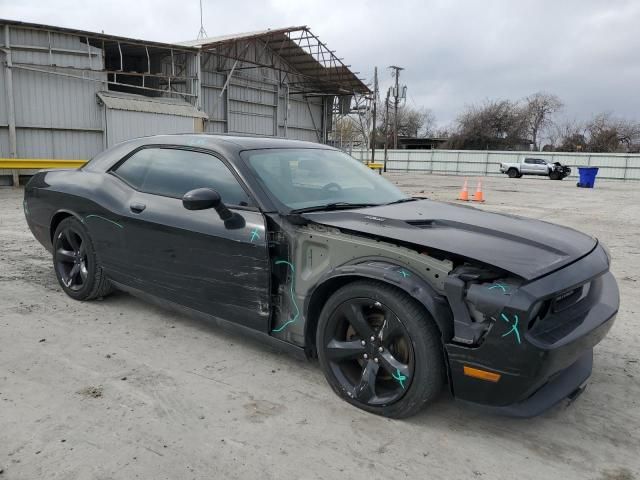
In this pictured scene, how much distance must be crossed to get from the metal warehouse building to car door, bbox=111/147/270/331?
11.9m

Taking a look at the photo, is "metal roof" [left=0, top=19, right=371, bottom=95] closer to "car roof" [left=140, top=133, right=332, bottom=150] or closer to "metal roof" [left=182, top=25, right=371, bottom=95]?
"metal roof" [left=182, top=25, right=371, bottom=95]

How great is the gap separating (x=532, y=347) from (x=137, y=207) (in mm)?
2869

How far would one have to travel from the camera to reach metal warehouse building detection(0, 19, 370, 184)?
52.6 ft

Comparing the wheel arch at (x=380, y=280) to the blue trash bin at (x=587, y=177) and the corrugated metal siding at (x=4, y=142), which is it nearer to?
the corrugated metal siding at (x=4, y=142)

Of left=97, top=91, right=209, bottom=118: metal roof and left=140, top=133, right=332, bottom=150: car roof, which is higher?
left=97, top=91, right=209, bottom=118: metal roof

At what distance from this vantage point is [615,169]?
36.8m

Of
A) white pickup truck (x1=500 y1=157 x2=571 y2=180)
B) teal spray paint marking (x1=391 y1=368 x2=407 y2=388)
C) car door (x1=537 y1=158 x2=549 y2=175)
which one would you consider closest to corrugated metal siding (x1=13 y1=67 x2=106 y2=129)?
teal spray paint marking (x1=391 y1=368 x2=407 y2=388)

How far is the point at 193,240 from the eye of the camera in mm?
3352

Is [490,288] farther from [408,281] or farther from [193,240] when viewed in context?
[193,240]

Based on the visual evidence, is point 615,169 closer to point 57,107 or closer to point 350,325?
point 57,107

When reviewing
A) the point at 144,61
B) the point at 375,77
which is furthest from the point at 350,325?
the point at 375,77

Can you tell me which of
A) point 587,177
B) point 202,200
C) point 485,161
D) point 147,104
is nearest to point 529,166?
point 485,161

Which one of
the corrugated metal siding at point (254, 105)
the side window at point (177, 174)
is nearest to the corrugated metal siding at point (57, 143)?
the corrugated metal siding at point (254, 105)

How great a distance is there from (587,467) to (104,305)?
375 centimetres
